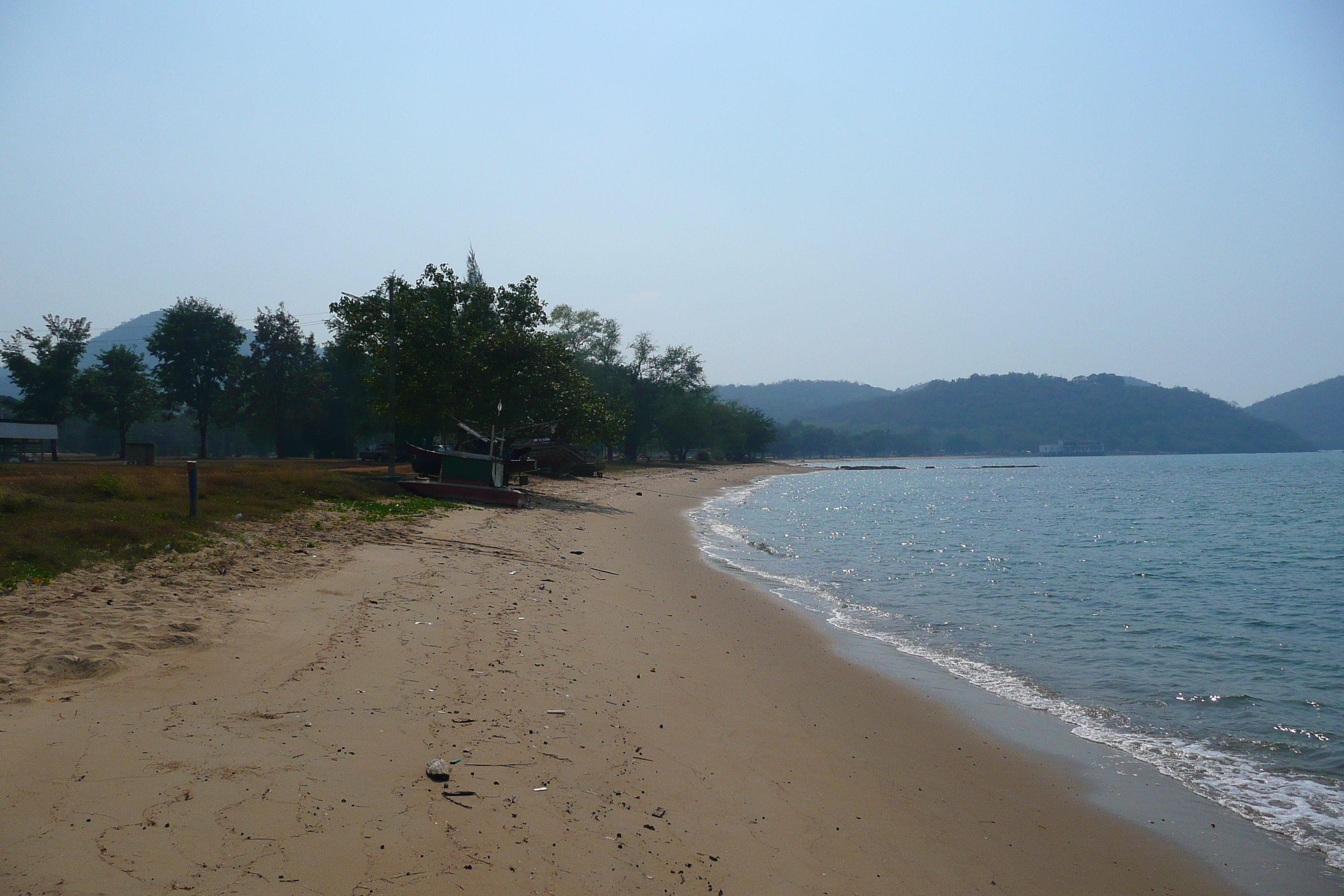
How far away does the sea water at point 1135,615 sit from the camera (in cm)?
746

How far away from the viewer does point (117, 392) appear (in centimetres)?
4753

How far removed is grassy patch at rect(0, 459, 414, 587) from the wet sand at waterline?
1540 mm

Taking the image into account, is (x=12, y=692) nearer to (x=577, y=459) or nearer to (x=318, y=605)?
(x=318, y=605)

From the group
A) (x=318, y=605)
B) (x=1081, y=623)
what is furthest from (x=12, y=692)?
(x=1081, y=623)

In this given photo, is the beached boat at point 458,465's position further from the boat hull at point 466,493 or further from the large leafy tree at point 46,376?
the large leafy tree at point 46,376

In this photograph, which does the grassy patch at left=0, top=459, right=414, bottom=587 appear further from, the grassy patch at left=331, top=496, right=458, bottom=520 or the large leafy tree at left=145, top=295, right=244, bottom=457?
the large leafy tree at left=145, top=295, right=244, bottom=457

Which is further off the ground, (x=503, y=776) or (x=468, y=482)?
(x=468, y=482)

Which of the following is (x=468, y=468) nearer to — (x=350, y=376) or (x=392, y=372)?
(x=392, y=372)

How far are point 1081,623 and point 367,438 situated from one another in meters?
51.8

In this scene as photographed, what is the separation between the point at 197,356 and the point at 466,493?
37340 mm

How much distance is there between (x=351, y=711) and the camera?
607 cm

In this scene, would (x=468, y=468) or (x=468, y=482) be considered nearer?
(x=468, y=482)

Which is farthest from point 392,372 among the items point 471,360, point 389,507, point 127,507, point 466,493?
point 127,507

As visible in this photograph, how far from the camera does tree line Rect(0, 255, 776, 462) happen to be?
112 ft
